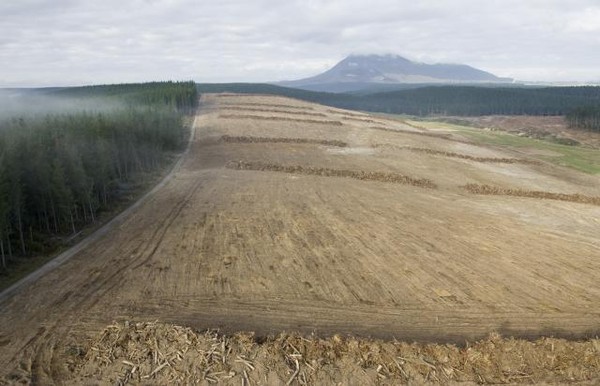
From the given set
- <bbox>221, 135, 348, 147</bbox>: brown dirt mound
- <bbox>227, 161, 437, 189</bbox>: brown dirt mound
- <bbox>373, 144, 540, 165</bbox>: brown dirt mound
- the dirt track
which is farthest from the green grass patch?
<bbox>221, 135, 348, 147</bbox>: brown dirt mound

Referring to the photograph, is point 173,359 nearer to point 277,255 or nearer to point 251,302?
point 251,302

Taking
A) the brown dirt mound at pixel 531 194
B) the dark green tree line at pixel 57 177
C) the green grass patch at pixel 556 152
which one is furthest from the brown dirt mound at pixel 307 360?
the green grass patch at pixel 556 152

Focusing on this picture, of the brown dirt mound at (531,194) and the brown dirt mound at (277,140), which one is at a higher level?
the brown dirt mound at (277,140)

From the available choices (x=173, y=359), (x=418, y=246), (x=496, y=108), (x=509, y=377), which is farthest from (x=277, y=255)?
(x=496, y=108)

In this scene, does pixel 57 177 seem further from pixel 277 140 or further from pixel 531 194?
pixel 277 140

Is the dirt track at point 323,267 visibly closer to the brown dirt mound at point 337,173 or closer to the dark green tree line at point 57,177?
the brown dirt mound at point 337,173

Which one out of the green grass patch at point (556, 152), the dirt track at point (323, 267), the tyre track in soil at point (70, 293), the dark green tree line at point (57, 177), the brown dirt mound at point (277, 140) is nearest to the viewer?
the tyre track in soil at point (70, 293)
